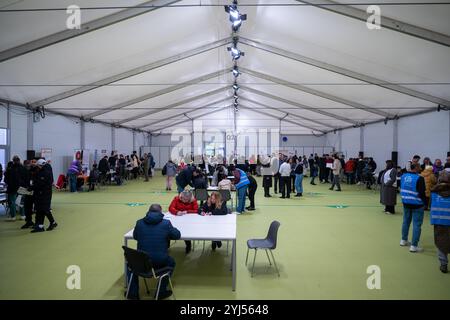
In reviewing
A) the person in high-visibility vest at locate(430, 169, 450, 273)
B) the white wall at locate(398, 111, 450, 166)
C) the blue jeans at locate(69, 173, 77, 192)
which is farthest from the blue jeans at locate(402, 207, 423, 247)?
the blue jeans at locate(69, 173, 77, 192)

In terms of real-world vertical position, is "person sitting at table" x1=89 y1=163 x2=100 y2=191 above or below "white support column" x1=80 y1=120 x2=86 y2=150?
below

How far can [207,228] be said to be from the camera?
4.01 m

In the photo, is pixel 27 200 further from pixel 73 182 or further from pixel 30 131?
pixel 30 131

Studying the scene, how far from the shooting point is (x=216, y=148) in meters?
24.5

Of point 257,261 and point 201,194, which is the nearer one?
point 257,261

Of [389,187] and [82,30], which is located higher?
[82,30]

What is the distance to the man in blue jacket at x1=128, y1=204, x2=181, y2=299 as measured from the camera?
330 cm

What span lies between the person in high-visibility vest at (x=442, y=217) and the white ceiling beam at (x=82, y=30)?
5795mm

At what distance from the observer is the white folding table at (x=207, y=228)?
361 cm

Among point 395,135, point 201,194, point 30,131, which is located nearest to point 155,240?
point 201,194

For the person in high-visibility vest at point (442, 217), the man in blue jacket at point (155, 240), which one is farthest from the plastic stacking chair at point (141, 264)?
the person in high-visibility vest at point (442, 217)

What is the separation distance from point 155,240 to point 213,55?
8838 mm

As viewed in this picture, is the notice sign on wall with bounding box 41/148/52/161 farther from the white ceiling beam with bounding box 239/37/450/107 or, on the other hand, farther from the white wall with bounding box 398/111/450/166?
the white wall with bounding box 398/111/450/166

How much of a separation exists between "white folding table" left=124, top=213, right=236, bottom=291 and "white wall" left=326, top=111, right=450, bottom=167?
377 inches
